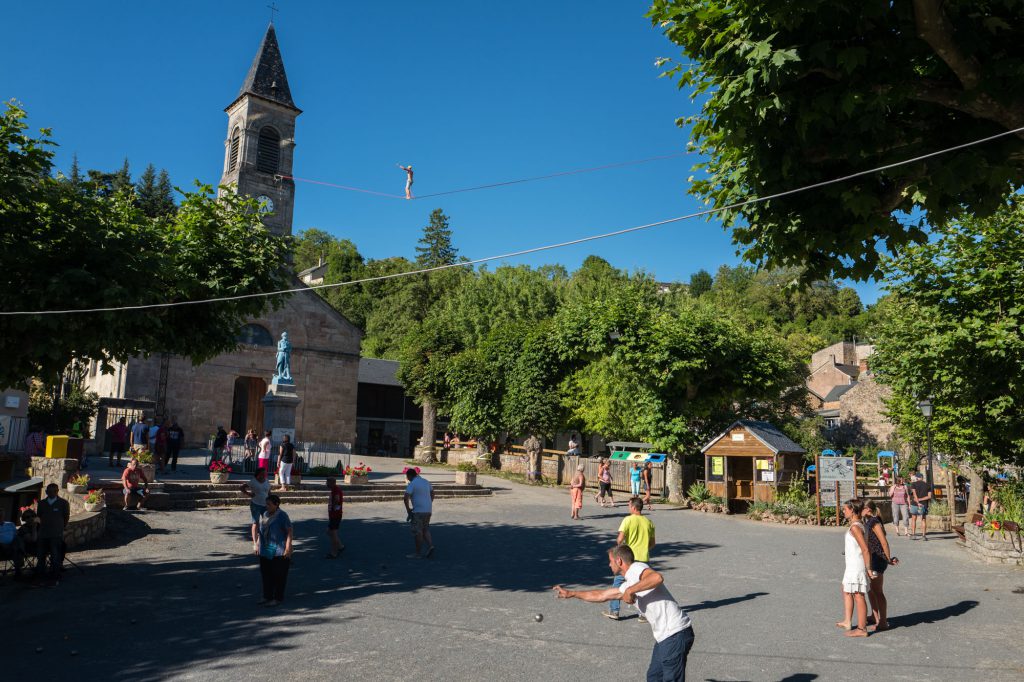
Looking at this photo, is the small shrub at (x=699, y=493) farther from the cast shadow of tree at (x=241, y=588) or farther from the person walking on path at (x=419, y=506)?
the person walking on path at (x=419, y=506)

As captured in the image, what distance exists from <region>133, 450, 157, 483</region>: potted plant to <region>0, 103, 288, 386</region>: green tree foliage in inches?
247

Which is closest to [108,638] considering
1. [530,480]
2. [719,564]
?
[719,564]

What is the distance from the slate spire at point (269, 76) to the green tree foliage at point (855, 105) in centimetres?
3632

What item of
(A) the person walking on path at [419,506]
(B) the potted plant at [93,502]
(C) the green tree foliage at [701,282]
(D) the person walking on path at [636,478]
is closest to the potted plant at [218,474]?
(B) the potted plant at [93,502]

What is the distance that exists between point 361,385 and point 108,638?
135 ft

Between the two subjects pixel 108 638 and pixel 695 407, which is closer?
pixel 108 638

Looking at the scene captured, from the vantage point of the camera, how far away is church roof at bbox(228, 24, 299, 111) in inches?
1542

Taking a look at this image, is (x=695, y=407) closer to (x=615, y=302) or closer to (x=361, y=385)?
(x=615, y=302)

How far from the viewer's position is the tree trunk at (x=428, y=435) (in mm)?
39344

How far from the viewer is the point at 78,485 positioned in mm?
14367

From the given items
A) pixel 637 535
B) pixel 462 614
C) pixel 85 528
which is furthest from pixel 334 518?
pixel 637 535

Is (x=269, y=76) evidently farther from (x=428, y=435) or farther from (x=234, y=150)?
(x=428, y=435)

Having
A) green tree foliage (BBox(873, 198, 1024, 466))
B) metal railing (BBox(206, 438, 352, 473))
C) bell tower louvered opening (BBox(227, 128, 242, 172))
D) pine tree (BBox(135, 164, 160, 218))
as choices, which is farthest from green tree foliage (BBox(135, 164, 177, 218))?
green tree foliage (BBox(873, 198, 1024, 466))

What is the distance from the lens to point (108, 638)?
770 centimetres
